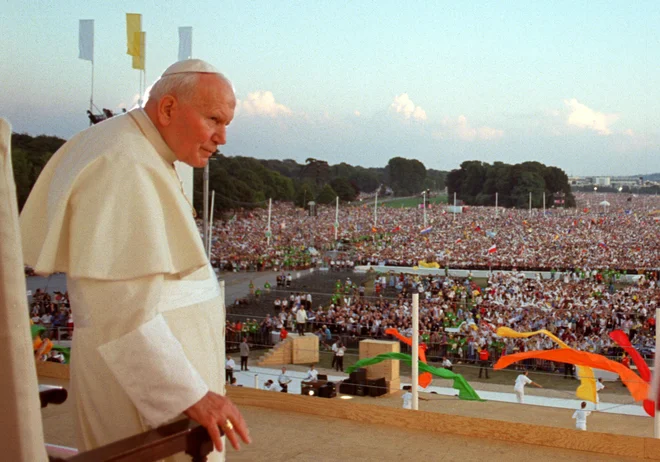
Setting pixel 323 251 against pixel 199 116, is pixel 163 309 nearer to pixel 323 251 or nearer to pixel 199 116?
pixel 199 116

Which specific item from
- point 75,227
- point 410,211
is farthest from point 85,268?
point 410,211

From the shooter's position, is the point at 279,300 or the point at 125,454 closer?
the point at 125,454

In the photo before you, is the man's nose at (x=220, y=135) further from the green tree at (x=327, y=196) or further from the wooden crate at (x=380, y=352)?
the green tree at (x=327, y=196)

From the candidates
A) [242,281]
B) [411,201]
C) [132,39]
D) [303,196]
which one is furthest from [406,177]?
[132,39]

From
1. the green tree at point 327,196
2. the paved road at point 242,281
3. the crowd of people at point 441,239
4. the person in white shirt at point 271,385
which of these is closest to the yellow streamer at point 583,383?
the person in white shirt at point 271,385

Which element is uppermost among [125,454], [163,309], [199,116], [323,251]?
[199,116]

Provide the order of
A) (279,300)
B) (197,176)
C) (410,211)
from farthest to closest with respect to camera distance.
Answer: (410,211)
(197,176)
(279,300)

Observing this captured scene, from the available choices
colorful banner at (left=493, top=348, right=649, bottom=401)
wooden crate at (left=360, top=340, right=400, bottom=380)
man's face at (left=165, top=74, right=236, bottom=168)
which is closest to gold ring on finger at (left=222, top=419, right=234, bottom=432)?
man's face at (left=165, top=74, right=236, bottom=168)
